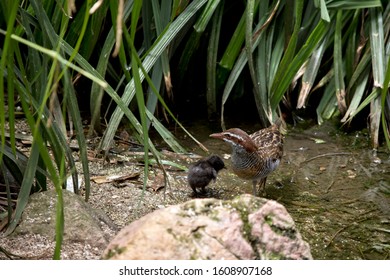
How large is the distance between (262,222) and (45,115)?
1688 millimetres

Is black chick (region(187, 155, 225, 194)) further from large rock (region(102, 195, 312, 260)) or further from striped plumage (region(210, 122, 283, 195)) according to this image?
large rock (region(102, 195, 312, 260))

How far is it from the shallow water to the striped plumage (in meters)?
0.27

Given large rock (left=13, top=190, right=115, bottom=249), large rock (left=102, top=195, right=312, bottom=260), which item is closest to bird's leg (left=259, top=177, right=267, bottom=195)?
large rock (left=13, top=190, right=115, bottom=249)

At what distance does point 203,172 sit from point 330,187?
1290 millimetres

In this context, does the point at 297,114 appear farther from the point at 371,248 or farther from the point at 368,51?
the point at 371,248

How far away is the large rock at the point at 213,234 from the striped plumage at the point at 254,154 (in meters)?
2.75

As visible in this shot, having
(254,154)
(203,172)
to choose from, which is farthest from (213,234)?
(254,154)

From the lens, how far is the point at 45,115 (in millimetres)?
4543

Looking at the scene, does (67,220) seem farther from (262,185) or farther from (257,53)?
(257,53)

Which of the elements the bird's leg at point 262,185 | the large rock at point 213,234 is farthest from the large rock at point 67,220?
the bird's leg at point 262,185

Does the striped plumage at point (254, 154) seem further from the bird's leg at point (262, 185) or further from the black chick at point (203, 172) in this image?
the black chick at point (203, 172)

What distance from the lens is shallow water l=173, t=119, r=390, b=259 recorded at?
18.9 feet

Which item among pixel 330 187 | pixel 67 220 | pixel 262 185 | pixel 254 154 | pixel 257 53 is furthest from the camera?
pixel 257 53

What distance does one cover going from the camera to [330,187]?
671 cm
